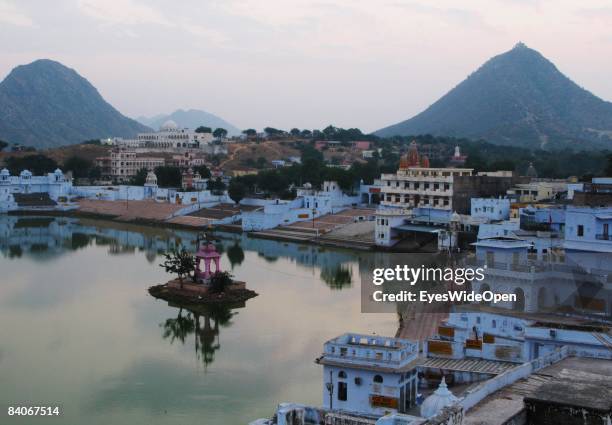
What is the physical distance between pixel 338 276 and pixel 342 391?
1269 centimetres

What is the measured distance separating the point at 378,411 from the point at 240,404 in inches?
111

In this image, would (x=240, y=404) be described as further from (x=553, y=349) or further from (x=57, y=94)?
(x=57, y=94)

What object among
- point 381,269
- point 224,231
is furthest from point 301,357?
point 224,231

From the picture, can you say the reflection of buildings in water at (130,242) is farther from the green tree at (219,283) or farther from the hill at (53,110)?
the hill at (53,110)

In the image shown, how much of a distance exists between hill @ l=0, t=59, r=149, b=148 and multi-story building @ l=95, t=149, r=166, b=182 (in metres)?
53.6

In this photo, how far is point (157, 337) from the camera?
49.4ft

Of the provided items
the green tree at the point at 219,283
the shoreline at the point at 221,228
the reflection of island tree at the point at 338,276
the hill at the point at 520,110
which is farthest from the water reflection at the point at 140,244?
the hill at the point at 520,110

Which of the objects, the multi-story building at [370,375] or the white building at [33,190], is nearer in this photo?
the multi-story building at [370,375]

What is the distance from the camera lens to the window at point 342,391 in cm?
952

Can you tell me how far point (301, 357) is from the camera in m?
13.5

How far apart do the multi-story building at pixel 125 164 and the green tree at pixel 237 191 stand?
18.7 metres

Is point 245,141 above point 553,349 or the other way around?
above

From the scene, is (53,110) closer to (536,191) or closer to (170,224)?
(170,224)

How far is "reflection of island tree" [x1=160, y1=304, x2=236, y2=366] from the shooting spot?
14.3m
